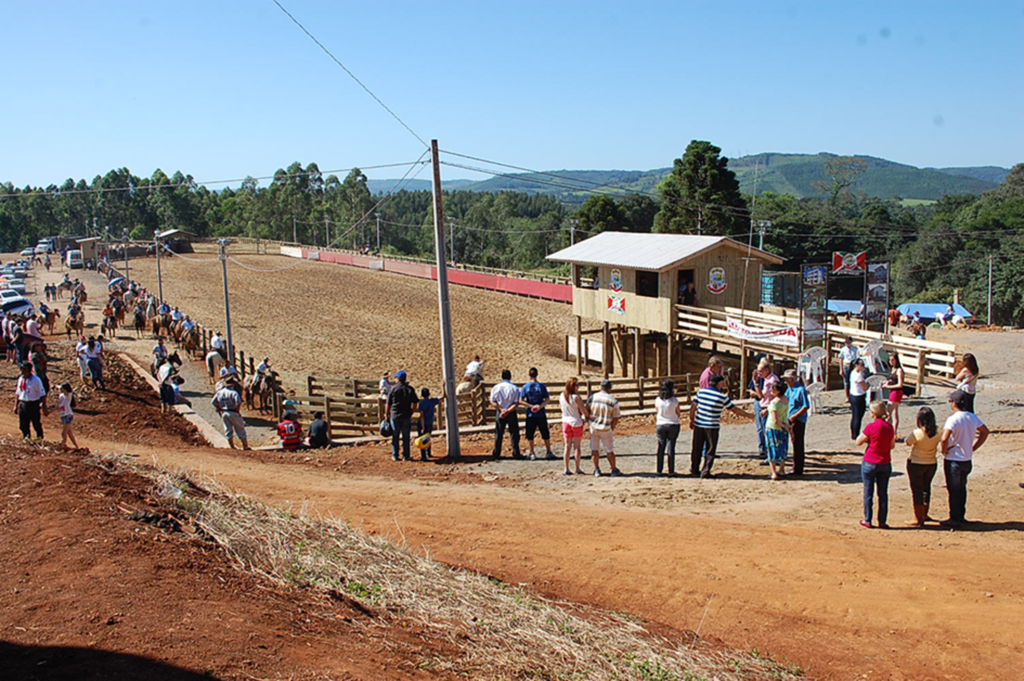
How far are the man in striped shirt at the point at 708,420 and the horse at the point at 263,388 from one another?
1169cm

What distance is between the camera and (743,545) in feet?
29.4

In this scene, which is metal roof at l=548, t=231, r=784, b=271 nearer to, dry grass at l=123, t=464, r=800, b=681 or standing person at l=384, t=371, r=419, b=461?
standing person at l=384, t=371, r=419, b=461

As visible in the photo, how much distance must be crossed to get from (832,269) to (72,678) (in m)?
22.7

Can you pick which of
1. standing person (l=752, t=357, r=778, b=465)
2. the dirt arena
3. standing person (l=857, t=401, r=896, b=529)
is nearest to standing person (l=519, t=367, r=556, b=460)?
standing person (l=752, t=357, r=778, b=465)

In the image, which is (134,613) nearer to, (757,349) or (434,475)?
(434,475)

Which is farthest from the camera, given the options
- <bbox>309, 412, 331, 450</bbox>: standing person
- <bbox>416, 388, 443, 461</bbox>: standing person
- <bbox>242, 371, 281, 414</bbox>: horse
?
<bbox>242, 371, 281, 414</bbox>: horse

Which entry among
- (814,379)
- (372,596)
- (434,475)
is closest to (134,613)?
(372,596)

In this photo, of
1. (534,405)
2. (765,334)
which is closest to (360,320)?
(765,334)

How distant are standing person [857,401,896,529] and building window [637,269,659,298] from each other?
18.0m

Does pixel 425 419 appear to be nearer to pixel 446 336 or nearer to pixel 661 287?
pixel 446 336

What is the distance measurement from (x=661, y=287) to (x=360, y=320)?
21.6 meters

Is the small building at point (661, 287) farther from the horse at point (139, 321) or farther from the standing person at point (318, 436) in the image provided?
the horse at point (139, 321)

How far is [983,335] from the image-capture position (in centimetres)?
3150

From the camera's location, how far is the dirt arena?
107 ft
